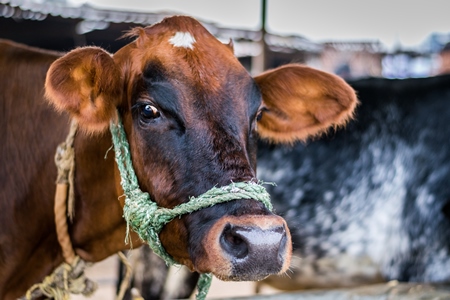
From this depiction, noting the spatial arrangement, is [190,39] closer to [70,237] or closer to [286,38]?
[70,237]

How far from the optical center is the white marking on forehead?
1867mm

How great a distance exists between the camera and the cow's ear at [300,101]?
7.34 ft

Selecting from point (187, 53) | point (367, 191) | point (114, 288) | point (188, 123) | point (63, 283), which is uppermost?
point (187, 53)

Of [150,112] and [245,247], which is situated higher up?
[150,112]

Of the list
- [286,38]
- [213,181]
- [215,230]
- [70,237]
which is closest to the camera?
[215,230]

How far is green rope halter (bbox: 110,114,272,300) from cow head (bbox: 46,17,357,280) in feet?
0.07

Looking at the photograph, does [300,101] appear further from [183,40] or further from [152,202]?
[152,202]

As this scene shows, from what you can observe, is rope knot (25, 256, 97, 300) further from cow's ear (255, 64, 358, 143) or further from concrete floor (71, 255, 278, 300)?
concrete floor (71, 255, 278, 300)

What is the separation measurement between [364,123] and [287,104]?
160 centimetres

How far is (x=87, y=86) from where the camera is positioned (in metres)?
1.88

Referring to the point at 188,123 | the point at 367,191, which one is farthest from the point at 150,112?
the point at 367,191

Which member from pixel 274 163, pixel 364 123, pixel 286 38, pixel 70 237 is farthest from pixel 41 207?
pixel 286 38

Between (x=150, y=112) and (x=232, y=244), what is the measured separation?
20.2 inches

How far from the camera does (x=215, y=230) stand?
151 centimetres
